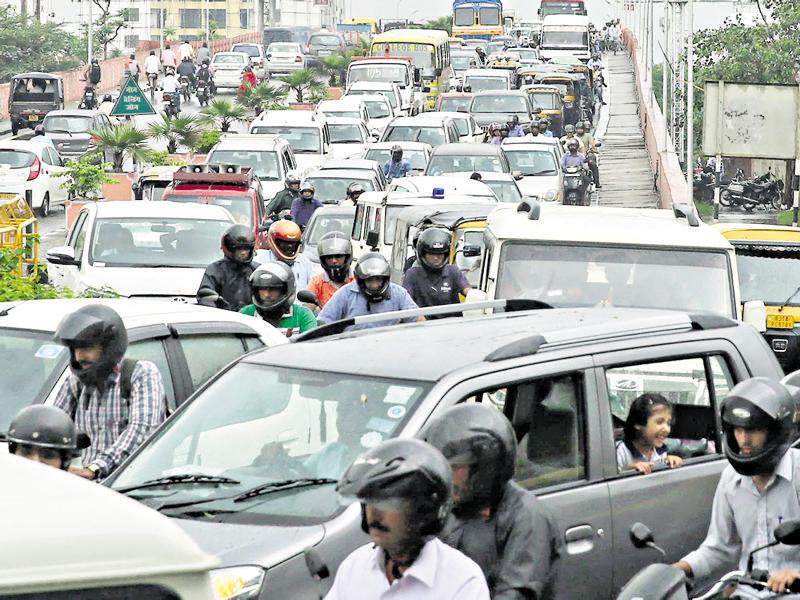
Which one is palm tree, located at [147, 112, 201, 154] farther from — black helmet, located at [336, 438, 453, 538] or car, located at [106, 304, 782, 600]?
black helmet, located at [336, 438, 453, 538]

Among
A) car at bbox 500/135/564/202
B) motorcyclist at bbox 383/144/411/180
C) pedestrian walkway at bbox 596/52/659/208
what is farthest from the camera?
pedestrian walkway at bbox 596/52/659/208

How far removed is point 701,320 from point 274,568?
8.01ft

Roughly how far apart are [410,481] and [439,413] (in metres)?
1.64

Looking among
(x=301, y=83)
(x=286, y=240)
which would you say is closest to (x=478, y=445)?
(x=286, y=240)

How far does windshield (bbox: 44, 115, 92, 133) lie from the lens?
41500mm

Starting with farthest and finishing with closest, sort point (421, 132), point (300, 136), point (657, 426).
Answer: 1. point (421, 132)
2. point (300, 136)
3. point (657, 426)

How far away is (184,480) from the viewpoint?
6242 millimetres

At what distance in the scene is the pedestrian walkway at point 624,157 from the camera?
140 ft

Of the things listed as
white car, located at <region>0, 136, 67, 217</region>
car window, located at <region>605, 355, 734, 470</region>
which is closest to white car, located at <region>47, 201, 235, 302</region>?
car window, located at <region>605, 355, 734, 470</region>

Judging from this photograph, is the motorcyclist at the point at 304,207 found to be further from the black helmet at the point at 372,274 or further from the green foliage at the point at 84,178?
the black helmet at the point at 372,274

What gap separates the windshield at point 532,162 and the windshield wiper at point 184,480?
82.1 feet

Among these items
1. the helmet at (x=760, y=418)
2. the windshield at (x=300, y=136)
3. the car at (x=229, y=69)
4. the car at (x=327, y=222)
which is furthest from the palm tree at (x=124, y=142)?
the car at (x=229, y=69)

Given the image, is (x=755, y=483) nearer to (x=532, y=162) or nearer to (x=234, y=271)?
(x=234, y=271)

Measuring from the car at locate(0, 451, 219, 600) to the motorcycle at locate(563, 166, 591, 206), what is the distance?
28694 mm
